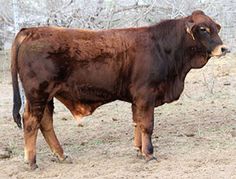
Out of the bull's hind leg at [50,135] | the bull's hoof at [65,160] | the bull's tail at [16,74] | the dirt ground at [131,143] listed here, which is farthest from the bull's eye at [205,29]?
the bull's hoof at [65,160]

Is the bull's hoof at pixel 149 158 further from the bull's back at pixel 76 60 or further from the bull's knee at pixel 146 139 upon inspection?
the bull's back at pixel 76 60

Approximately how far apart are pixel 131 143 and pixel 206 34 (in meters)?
1.85

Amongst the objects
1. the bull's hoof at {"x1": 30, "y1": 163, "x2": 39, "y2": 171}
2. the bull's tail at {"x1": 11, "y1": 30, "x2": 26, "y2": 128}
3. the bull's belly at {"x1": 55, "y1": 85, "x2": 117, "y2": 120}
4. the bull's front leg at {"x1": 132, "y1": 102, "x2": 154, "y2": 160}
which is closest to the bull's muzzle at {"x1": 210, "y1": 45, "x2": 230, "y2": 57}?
the bull's front leg at {"x1": 132, "y1": 102, "x2": 154, "y2": 160}

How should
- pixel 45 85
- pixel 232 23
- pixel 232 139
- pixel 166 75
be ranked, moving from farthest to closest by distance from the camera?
pixel 232 23 < pixel 232 139 < pixel 166 75 < pixel 45 85

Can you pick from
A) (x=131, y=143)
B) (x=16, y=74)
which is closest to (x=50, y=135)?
(x=16, y=74)

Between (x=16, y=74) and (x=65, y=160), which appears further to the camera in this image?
(x=65, y=160)

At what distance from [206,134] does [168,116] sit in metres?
1.59

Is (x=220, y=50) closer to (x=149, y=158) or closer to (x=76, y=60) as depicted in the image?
(x=149, y=158)

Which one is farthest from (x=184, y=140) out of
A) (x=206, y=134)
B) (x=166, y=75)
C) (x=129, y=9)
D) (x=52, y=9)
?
(x=52, y=9)

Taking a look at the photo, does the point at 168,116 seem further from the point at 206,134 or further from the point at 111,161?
the point at 111,161

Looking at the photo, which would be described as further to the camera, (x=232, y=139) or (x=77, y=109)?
(x=232, y=139)

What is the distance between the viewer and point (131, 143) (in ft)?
24.9

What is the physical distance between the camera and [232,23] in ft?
33.6

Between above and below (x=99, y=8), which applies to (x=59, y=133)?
below
